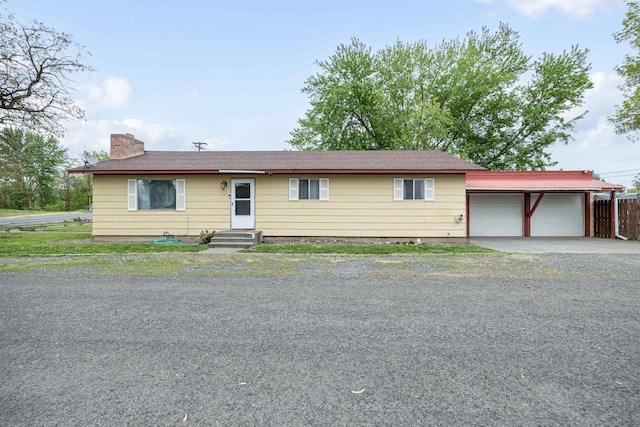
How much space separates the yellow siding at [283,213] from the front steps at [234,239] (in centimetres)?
109

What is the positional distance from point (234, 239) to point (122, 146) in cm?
669

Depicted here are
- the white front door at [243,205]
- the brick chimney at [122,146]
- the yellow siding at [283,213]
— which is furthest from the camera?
the brick chimney at [122,146]

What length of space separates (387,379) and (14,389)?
2.67 m

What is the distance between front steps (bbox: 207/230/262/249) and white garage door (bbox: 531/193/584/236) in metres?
12.2

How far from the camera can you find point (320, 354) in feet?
9.77

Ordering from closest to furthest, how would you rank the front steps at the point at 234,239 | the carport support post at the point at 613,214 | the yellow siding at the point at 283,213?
the front steps at the point at 234,239
the yellow siding at the point at 283,213
the carport support post at the point at 613,214

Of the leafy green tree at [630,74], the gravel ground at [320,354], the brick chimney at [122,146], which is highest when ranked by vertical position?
the leafy green tree at [630,74]

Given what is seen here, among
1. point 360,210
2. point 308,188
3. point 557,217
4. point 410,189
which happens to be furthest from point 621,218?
point 308,188

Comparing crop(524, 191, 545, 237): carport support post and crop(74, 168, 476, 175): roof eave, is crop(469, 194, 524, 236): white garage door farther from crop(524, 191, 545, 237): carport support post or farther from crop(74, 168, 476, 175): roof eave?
crop(74, 168, 476, 175): roof eave

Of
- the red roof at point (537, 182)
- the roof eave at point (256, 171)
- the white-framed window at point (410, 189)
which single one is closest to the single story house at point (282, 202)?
the white-framed window at point (410, 189)

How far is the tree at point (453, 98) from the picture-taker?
23688mm

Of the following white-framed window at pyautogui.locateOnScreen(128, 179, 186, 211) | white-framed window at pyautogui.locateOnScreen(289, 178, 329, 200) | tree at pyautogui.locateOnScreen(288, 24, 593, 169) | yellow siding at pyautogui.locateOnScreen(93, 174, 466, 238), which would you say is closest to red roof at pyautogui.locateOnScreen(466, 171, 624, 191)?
yellow siding at pyautogui.locateOnScreen(93, 174, 466, 238)

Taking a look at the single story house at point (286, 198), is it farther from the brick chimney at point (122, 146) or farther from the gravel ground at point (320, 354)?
the gravel ground at point (320, 354)

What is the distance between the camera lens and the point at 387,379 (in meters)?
2.53
